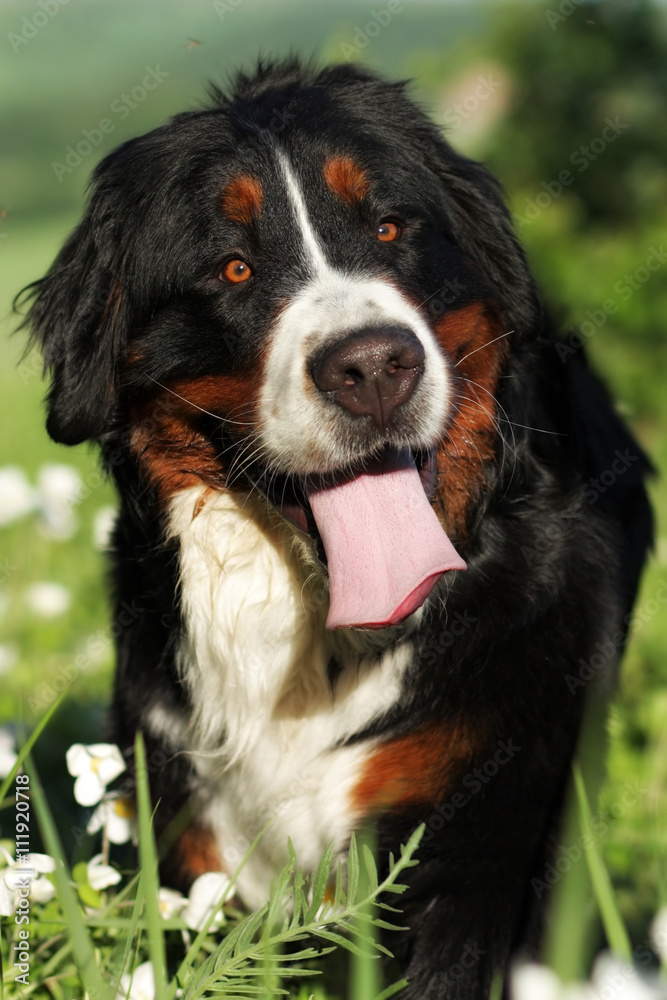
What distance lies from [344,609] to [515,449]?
665 millimetres

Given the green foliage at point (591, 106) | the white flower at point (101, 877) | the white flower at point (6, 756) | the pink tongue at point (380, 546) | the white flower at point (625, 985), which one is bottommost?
the white flower at point (101, 877)

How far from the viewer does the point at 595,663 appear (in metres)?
2.79

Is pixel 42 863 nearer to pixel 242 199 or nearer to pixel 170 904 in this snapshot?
pixel 170 904

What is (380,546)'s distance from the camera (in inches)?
101

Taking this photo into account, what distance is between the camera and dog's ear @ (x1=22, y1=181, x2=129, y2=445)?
2.81 m

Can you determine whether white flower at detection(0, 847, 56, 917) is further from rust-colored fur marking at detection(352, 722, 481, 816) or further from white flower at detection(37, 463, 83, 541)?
white flower at detection(37, 463, 83, 541)

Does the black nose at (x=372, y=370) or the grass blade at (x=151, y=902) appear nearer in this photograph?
the grass blade at (x=151, y=902)

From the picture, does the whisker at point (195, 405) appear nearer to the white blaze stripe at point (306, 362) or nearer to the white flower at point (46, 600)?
the white blaze stripe at point (306, 362)

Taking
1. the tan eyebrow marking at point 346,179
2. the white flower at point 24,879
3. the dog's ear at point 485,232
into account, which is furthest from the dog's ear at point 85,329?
the white flower at point 24,879

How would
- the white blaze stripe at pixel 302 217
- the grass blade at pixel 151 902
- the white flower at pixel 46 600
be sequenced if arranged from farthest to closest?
the white flower at pixel 46 600 < the white blaze stripe at pixel 302 217 < the grass blade at pixel 151 902

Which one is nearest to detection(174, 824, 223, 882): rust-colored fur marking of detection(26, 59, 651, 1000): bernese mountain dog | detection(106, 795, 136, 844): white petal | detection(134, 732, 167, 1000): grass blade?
detection(26, 59, 651, 1000): bernese mountain dog

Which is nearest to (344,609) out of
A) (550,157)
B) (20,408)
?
(20,408)

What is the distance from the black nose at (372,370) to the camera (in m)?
2.37

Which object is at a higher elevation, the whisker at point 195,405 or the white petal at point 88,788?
the whisker at point 195,405
